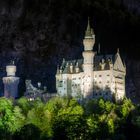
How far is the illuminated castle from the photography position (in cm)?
6269

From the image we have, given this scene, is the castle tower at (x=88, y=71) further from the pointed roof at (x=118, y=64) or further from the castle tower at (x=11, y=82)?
the castle tower at (x=11, y=82)

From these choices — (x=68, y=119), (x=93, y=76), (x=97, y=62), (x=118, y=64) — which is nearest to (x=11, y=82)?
(x=93, y=76)

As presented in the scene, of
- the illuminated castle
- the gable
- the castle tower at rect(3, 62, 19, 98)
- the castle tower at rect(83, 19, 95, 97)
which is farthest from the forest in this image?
the castle tower at rect(3, 62, 19, 98)

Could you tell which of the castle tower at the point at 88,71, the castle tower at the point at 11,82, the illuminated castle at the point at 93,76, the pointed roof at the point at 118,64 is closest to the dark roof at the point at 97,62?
the illuminated castle at the point at 93,76

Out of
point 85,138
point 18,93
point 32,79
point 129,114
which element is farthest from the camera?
point 32,79

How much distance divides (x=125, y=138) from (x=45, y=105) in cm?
549

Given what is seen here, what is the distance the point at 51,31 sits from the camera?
74.8m

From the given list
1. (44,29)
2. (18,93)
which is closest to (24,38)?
(44,29)

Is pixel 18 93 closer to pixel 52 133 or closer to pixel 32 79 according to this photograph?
pixel 32 79

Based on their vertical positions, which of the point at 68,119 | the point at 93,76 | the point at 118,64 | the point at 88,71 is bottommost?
the point at 68,119

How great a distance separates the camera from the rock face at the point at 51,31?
240ft

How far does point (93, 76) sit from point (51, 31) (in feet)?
41.1

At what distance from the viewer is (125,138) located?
185ft

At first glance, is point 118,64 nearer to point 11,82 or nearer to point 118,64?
point 118,64
